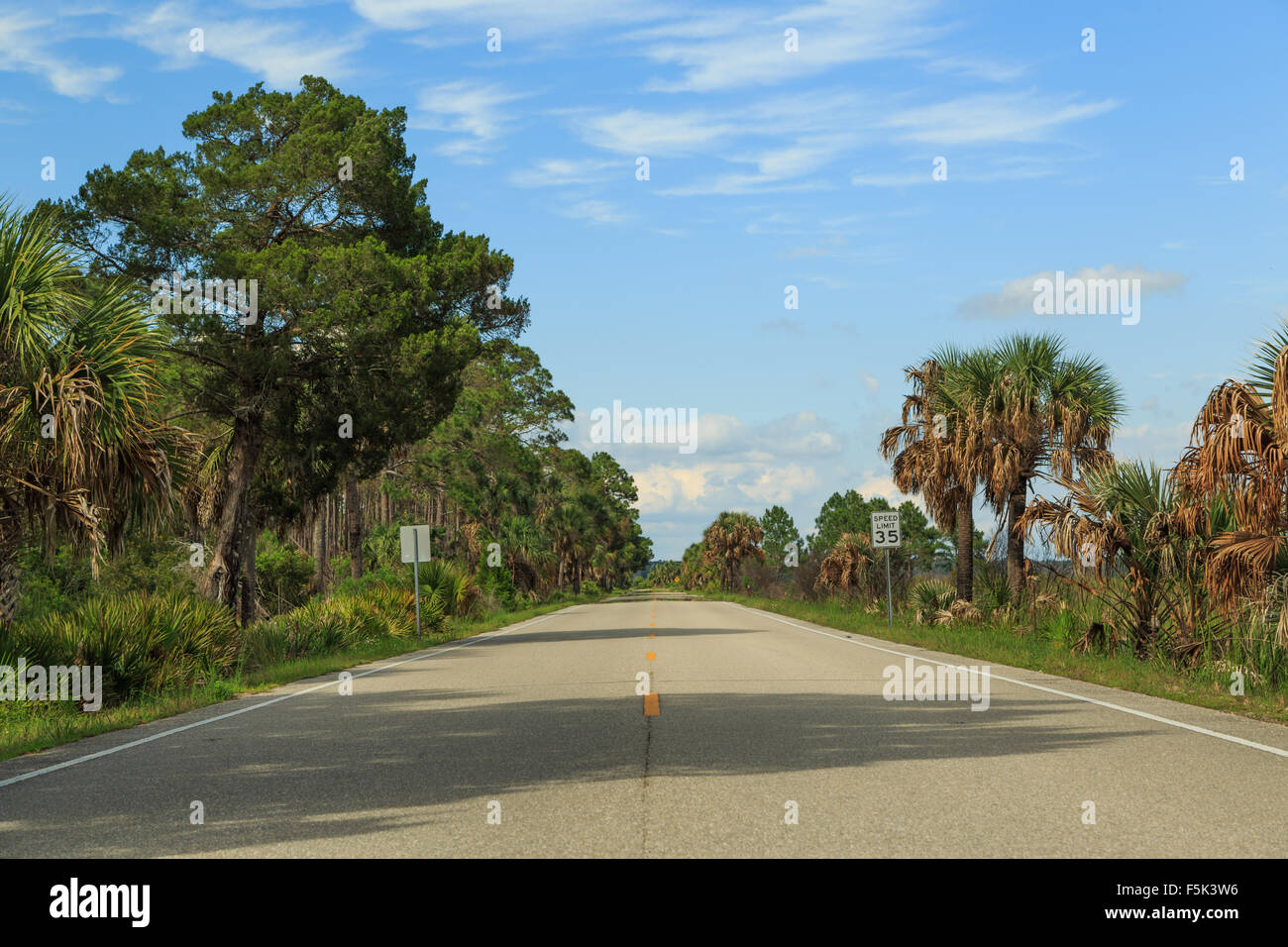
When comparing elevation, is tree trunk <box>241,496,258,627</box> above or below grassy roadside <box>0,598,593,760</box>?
above

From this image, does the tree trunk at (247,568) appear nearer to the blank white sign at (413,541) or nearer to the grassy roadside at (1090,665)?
the blank white sign at (413,541)

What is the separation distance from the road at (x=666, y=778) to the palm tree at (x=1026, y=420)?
1179 cm

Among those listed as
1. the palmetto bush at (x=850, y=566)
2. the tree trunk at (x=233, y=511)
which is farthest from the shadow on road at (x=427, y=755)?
the palmetto bush at (x=850, y=566)

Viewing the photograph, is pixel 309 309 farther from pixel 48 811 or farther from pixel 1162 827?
pixel 1162 827

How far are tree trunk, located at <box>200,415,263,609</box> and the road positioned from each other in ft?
35.9

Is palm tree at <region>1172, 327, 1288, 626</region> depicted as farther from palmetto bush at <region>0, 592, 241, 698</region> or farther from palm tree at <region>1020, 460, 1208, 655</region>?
palmetto bush at <region>0, 592, 241, 698</region>

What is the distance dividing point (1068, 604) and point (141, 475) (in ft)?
51.7

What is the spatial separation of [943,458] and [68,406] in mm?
20446

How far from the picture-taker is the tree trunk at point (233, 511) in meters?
24.8

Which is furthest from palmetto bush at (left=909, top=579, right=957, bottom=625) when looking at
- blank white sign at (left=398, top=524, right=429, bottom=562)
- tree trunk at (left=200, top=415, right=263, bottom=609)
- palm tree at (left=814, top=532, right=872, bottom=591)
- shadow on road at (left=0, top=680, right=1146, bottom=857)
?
tree trunk at (left=200, top=415, right=263, bottom=609)

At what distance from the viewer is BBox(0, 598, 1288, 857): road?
6227 mm

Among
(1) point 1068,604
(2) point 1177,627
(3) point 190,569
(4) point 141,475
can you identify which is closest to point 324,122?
(3) point 190,569

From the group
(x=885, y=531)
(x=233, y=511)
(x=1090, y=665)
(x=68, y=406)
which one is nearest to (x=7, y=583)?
(x=68, y=406)

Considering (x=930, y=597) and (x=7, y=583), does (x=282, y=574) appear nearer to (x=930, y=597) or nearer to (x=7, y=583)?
(x=930, y=597)
